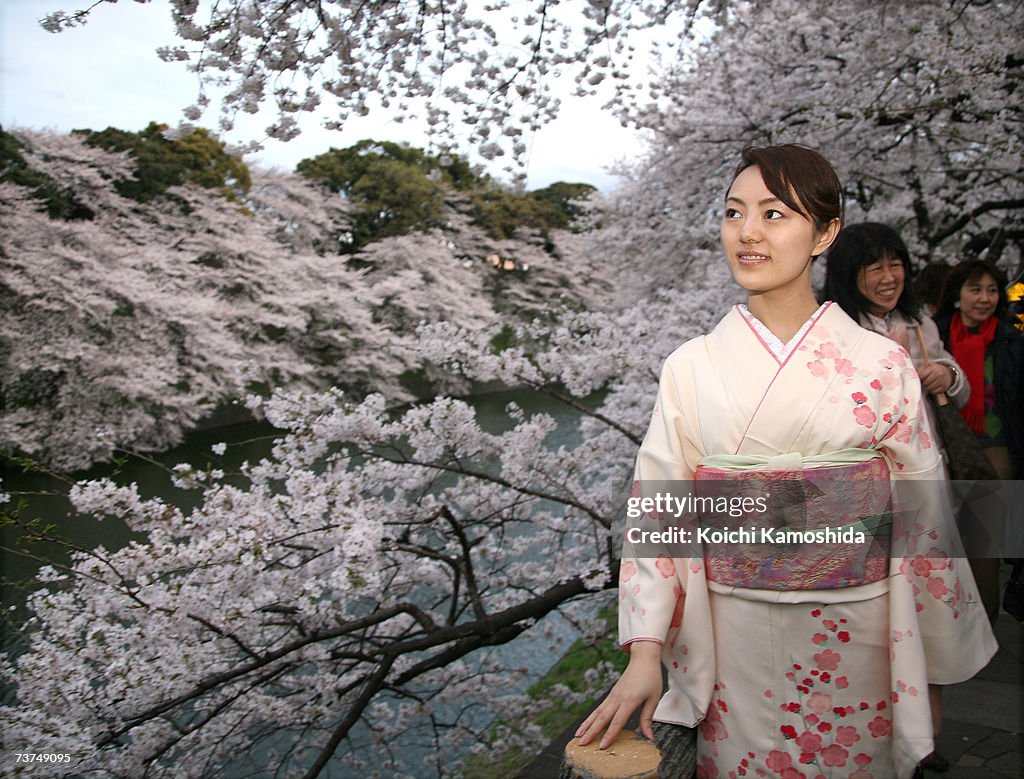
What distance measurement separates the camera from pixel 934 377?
236 centimetres

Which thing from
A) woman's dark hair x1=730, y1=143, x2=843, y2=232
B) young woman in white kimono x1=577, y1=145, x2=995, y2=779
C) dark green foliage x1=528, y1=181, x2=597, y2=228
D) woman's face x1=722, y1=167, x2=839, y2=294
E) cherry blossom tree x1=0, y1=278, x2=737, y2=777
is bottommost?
cherry blossom tree x1=0, y1=278, x2=737, y2=777

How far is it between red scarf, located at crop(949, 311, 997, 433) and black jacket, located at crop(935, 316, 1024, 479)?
0.16ft

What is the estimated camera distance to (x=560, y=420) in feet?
46.2

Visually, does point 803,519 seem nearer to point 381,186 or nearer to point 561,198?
point 381,186

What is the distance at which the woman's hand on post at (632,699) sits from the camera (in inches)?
47.8

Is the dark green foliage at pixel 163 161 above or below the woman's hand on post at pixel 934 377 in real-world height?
above

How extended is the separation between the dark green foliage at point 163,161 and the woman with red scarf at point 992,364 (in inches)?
484

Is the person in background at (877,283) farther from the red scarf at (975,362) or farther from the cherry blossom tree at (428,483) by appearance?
the cherry blossom tree at (428,483)

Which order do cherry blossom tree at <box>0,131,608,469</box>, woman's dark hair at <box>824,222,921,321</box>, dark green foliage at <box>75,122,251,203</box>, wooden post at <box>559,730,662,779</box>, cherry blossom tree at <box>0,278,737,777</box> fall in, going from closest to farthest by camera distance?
wooden post at <box>559,730,662,779</box>
woman's dark hair at <box>824,222,921,321</box>
cherry blossom tree at <box>0,278,737,777</box>
cherry blossom tree at <box>0,131,608,469</box>
dark green foliage at <box>75,122,251,203</box>

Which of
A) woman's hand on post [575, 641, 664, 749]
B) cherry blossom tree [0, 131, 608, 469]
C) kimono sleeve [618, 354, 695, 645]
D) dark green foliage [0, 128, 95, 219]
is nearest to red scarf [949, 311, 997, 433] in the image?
kimono sleeve [618, 354, 695, 645]

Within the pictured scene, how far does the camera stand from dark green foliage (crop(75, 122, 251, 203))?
12898 mm

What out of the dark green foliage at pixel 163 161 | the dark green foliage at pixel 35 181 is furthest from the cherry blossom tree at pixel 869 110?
the dark green foliage at pixel 35 181

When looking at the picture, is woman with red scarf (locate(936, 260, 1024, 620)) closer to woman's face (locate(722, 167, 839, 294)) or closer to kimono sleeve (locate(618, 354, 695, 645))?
woman's face (locate(722, 167, 839, 294))

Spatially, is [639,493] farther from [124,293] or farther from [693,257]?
[124,293]
